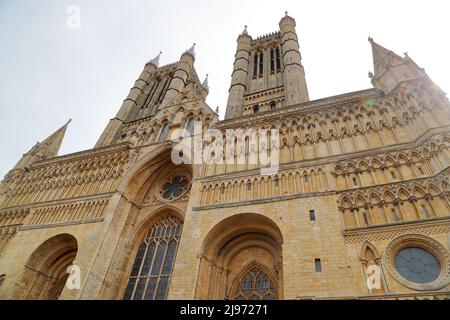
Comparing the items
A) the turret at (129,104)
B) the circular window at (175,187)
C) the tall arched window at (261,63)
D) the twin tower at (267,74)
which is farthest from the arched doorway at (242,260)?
the tall arched window at (261,63)

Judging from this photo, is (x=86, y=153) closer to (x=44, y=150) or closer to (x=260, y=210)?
(x=44, y=150)

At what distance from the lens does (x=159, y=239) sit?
50.1ft

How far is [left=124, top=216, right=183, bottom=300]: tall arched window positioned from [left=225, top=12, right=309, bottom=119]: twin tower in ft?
38.7

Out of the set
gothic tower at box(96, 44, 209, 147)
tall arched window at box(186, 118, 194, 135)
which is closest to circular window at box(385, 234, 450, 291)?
tall arched window at box(186, 118, 194, 135)

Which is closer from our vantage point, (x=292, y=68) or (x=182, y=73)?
(x=292, y=68)

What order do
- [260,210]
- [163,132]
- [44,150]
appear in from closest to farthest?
[260,210]
[163,132]
[44,150]

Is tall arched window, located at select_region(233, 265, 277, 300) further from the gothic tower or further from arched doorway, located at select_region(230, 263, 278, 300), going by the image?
the gothic tower

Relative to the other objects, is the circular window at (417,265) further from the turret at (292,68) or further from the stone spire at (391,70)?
the turret at (292,68)

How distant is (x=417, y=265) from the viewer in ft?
28.7

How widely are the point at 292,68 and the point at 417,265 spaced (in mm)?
20516

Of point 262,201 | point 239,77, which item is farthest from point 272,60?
point 262,201

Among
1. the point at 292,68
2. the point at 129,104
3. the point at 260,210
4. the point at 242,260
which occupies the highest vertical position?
the point at 129,104
